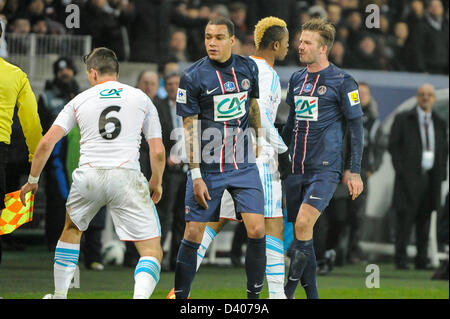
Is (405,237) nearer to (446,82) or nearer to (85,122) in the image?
(446,82)

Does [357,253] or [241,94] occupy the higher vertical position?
[241,94]

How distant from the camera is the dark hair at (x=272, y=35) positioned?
7.83 m

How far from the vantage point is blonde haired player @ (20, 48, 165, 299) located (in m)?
6.76

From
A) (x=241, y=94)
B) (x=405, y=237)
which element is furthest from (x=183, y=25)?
(x=241, y=94)

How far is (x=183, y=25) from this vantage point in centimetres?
1352

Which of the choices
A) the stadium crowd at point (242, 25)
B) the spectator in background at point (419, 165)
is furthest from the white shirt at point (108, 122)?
the spectator in background at point (419, 165)

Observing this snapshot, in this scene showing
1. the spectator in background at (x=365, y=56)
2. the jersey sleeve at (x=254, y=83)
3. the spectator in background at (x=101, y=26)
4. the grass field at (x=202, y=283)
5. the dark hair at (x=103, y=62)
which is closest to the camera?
the dark hair at (x=103, y=62)

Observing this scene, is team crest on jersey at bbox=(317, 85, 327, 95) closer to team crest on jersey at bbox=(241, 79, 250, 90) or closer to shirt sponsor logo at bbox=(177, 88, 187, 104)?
team crest on jersey at bbox=(241, 79, 250, 90)

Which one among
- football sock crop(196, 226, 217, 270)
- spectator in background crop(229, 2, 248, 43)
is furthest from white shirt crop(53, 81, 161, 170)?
spectator in background crop(229, 2, 248, 43)

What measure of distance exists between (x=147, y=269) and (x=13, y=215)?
57.1 inches

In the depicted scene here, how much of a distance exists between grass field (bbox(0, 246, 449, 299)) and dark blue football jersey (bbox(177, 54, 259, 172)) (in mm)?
2005

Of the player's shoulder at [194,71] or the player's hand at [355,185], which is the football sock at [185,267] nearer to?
the player's shoulder at [194,71]
